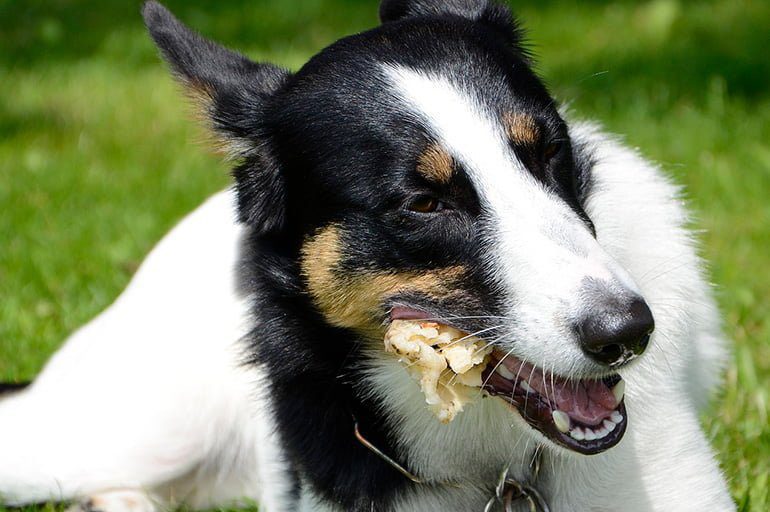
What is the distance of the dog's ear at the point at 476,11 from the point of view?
12.4 ft

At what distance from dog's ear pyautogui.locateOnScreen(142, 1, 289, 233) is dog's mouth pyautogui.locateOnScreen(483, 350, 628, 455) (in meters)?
0.87

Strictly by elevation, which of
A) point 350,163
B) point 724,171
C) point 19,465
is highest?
point 350,163

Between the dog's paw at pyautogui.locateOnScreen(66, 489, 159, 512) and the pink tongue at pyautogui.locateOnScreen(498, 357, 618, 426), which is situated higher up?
the pink tongue at pyautogui.locateOnScreen(498, 357, 618, 426)

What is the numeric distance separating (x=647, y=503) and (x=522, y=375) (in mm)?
639

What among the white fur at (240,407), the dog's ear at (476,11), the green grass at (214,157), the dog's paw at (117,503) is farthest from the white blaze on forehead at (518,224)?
the dog's paw at (117,503)

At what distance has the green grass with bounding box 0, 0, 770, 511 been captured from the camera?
547 cm

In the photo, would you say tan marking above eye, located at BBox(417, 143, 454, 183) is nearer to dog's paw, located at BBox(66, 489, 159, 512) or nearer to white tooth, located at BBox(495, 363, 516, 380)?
white tooth, located at BBox(495, 363, 516, 380)

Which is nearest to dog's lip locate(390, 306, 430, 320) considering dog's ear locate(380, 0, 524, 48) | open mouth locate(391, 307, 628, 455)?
open mouth locate(391, 307, 628, 455)

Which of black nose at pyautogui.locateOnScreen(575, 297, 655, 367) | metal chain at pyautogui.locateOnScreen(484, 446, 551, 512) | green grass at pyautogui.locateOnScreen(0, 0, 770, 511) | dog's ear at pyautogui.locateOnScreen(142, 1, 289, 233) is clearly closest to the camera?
black nose at pyautogui.locateOnScreen(575, 297, 655, 367)

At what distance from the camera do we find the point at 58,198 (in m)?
7.36

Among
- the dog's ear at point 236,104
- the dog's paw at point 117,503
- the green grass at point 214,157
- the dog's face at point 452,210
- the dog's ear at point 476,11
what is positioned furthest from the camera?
the green grass at point 214,157

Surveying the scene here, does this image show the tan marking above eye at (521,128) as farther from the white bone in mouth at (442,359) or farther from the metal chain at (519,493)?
the metal chain at (519,493)

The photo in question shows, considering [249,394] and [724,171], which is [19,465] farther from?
[724,171]

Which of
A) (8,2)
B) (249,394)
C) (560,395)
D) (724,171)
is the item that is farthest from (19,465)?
(8,2)
